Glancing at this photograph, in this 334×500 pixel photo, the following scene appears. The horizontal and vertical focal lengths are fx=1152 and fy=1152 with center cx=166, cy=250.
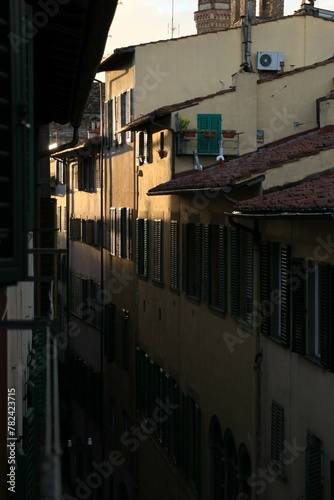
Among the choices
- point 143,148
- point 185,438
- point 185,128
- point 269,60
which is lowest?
point 185,438

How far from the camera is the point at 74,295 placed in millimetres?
37094

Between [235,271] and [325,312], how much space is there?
460 centimetres

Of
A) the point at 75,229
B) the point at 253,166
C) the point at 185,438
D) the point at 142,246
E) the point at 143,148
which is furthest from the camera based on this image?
the point at 75,229

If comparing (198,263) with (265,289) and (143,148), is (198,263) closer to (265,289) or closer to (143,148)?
(265,289)

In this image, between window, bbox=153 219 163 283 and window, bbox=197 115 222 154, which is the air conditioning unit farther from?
window, bbox=153 219 163 283

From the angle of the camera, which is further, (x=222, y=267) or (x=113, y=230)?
(x=113, y=230)

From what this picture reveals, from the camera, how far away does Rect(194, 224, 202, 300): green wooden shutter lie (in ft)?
60.1

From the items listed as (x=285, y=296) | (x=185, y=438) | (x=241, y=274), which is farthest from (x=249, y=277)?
(x=185, y=438)

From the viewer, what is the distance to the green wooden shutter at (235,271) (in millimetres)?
15344

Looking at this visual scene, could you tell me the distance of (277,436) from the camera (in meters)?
13.2

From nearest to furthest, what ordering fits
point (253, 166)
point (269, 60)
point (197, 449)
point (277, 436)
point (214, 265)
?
point (277, 436)
point (253, 166)
point (214, 265)
point (197, 449)
point (269, 60)

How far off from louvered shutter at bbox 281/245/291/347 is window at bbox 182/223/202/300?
568 cm

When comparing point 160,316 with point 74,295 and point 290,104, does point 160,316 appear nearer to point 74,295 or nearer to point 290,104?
point 290,104

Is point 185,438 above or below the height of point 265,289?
below
